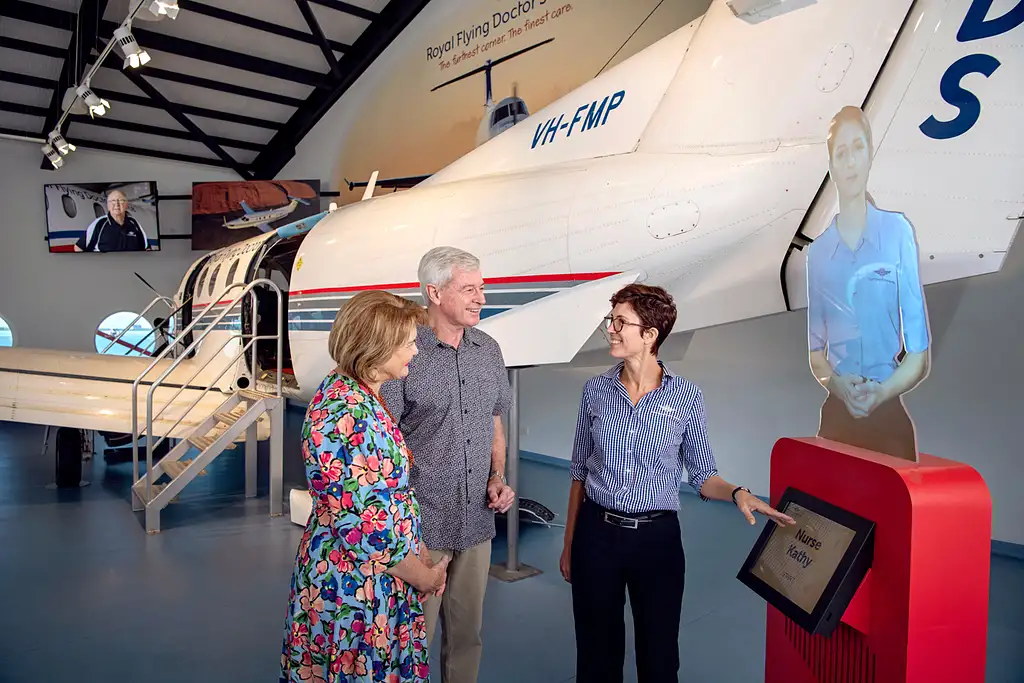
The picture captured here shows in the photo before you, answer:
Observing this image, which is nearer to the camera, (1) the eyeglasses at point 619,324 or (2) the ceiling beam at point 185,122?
(1) the eyeglasses at point 619,324

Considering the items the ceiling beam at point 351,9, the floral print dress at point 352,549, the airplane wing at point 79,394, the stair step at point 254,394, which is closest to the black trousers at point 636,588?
the floral print dress at point 352,549

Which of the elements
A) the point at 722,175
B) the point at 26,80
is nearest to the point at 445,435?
the point at 722,175

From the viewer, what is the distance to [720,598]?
11.9 ft

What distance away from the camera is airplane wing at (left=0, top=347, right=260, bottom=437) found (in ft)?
19.5

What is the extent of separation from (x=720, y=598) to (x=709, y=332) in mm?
2721

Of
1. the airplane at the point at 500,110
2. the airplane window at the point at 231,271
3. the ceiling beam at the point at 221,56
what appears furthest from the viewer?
the ceiling beam at the point at 221,56

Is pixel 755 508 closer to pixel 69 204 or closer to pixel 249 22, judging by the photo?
pixel 249 22

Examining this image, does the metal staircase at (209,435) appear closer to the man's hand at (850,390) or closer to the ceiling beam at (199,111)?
the man's hand at (850,390)

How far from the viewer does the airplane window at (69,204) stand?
12.5 metres

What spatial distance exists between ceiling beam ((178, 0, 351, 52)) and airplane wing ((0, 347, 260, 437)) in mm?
6277

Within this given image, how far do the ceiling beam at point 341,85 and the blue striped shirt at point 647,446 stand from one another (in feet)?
33.6

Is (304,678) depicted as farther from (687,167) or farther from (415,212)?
(415,212)

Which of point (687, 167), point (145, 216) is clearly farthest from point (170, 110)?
point (687, 167)

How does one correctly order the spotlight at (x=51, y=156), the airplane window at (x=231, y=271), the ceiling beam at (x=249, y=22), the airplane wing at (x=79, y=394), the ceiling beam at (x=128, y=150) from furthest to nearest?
the ceiling beam at (x=128, y=150) < the spotlight at (x=51, y=156) < the ceiling beam at (x=249, y=22) < the airplane window at (x=231, y=271) < the airplane wing at (x=79, y=394)
